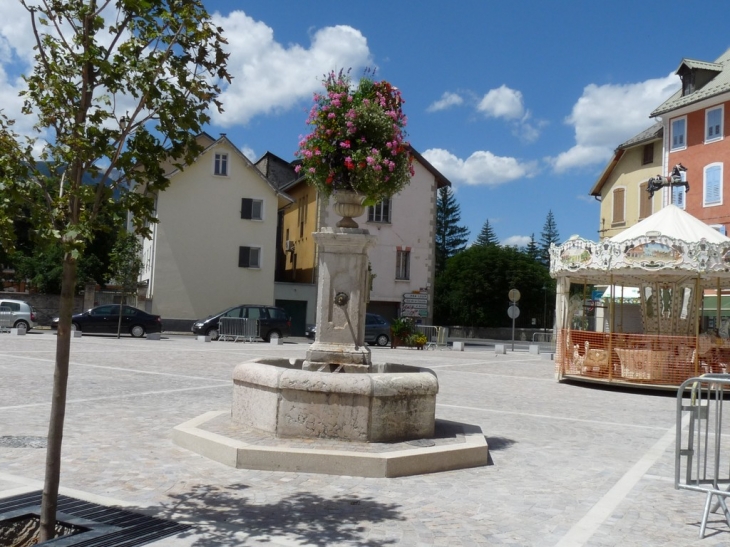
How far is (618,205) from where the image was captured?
131ft

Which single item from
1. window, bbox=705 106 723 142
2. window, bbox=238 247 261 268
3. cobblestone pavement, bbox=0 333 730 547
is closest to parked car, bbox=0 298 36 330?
window, bbox=238 247 261 268

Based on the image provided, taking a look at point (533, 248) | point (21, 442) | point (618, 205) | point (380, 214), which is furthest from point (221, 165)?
point (533, 248)

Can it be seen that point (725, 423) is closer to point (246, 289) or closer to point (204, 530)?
point (204, 530)

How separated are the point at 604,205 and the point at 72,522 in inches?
1592

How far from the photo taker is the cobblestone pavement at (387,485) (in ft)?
17.3

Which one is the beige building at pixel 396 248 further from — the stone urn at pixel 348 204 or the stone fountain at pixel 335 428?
the stone fountain at pixel 335 428

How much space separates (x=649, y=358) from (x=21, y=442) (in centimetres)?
1401

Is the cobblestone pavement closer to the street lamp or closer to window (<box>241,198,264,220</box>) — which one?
window (<box>241,198,264,220</box>)

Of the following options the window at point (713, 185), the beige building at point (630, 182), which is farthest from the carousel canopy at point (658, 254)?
the beige building at point (630, 182)

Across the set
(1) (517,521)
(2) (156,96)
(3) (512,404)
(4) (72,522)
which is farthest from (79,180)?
(3) (512,404)

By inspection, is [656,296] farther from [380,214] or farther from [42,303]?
[42,303]

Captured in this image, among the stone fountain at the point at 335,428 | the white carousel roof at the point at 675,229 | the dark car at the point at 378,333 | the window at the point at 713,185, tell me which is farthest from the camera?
the dark car at the point at 378,333

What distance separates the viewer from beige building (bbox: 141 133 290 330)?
3812cm

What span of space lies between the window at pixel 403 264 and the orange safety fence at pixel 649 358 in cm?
2505
